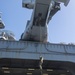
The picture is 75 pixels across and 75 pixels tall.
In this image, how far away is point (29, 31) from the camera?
11625 millimetres

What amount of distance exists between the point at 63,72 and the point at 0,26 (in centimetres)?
696

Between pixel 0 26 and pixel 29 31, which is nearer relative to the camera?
pixel 29 31

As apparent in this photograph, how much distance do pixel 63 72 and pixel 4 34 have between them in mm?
5278

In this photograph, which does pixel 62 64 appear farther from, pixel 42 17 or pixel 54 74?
pixel 42 17

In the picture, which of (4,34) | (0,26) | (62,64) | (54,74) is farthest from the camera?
(0,26)

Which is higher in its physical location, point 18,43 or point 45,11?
point 45,11

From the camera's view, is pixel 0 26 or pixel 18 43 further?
pixel 0 26

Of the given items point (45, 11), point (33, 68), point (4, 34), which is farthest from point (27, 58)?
point (4, 34)

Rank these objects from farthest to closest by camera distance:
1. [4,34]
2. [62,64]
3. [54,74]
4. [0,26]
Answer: [0,26] < [4,34] < [54,74] < [62,64]

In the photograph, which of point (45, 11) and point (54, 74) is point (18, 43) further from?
point (54, 74)

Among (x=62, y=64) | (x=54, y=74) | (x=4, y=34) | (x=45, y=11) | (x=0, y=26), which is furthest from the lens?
(x=0, y=26)

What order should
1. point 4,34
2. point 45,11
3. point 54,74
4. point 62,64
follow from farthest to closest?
1. point 4,34
2. point 54,74
3. point 62,64
4. point 45,11

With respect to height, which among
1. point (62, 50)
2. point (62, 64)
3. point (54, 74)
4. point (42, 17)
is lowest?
point (54, 74)

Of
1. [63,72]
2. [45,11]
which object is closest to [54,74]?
[63,72]
